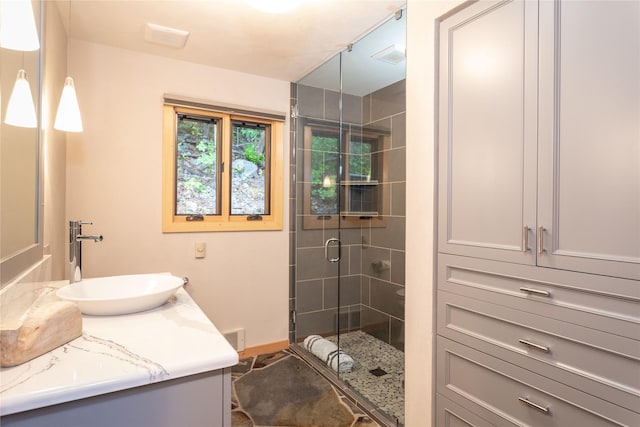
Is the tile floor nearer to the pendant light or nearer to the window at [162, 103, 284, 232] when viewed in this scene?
the window at [162, 103, 284, 232]

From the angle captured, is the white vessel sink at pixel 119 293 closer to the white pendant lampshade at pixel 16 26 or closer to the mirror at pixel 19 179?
the mirror at pixel 19 179

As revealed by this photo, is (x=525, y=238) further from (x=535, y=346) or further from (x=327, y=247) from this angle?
(x=327, y=247)

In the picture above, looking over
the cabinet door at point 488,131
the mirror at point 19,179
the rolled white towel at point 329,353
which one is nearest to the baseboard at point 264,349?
the rolled white towel at point 329,353

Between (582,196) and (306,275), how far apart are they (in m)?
2.25

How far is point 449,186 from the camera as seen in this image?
1.52 m

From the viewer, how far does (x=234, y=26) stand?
6.98ft

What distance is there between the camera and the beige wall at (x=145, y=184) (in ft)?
7.66

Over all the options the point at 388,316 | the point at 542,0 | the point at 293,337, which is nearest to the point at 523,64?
the point at 542,0

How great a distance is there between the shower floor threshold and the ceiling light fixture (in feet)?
7.70

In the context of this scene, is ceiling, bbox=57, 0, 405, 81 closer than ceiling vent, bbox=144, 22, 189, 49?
Yes

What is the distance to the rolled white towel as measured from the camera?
8.50 feet

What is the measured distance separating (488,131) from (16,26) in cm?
157

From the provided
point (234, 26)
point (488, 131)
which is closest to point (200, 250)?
point (234, 26)

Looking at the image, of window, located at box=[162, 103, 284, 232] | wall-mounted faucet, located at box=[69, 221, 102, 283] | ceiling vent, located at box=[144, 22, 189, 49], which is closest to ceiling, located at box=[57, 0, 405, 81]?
ceiling vent, located at box=[144, 22, 189, 49]
